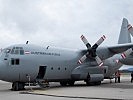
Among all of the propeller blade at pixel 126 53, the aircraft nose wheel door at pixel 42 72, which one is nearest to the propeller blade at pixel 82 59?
the propeller blade at pixel 126 53

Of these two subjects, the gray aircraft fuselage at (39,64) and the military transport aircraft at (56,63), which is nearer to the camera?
the gray aircraft fuselage at (39,64)

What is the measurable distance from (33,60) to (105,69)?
9.75m

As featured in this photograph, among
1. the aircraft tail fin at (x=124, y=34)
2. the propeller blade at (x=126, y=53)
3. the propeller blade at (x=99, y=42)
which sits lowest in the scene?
the propeller blade at (x=126, y=53)

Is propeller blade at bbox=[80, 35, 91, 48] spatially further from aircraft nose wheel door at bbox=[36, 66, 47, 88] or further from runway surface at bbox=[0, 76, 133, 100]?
runway surface at bbox=[0, 76, 133, 100]

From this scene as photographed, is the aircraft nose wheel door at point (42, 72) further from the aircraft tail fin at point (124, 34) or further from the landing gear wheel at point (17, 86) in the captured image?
the aircraft tail fin at point (124, 34)

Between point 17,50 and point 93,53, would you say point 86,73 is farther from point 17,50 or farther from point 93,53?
point 17,50

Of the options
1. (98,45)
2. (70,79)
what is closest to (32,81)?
(70,79)

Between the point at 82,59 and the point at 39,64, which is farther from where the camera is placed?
the point at 82,59

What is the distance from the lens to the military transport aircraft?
74.6 ft

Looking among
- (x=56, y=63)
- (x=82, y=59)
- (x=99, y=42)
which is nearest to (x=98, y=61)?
(x=82, y=59)

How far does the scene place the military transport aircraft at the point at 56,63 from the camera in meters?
22.7

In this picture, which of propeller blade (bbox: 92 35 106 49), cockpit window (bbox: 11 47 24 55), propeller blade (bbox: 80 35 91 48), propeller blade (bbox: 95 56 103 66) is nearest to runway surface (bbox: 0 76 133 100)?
cockpit window (bbox: 11 47 24 55)

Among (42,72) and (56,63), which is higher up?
(56,63)

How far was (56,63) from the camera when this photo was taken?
26.0 m
